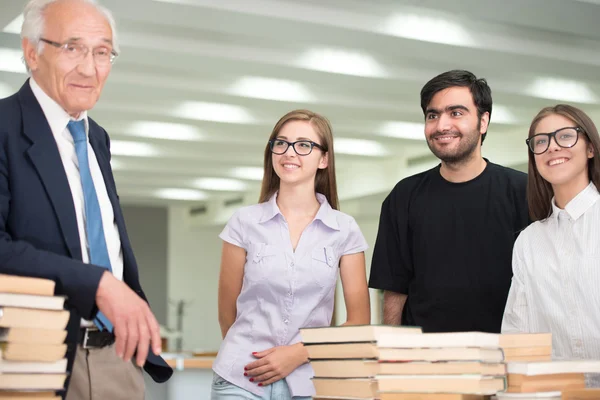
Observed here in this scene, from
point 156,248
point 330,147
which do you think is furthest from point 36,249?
point 156,248

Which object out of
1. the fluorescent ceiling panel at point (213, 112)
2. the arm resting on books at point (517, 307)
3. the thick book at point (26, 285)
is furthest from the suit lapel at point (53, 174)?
the fluorescent ceiling panel at point (213, 112)

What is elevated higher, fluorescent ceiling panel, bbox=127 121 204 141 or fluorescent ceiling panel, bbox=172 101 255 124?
fluorescent ceiling panel, bbox=127 121 204 141

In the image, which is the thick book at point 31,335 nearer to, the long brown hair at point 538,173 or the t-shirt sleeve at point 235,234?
the t-shirt sleeve at point 235,234

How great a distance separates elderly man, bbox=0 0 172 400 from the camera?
6.42ft

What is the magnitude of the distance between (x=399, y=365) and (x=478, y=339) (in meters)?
0.19

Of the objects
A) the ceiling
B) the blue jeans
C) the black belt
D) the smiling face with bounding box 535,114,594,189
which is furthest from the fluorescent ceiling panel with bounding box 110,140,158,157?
the black belt

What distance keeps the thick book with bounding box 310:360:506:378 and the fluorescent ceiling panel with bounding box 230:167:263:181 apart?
11.9 meters

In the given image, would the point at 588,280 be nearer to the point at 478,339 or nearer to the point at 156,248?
the point at 478,339

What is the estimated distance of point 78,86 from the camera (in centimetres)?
207

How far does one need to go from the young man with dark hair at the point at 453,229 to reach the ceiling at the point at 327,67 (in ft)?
11.2

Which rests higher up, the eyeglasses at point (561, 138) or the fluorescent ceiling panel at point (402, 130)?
the fluorescent ceiling panel at point (402, 130)

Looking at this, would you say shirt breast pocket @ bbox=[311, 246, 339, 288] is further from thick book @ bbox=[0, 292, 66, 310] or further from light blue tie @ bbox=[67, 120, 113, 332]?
thick book @ bbox=[0, 292, 66, 310]

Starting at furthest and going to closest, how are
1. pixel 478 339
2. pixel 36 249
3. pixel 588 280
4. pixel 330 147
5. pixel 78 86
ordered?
pixel 330 147, pixel 588 280, pixel 78 86, pixel 478 339, pixel 36 249

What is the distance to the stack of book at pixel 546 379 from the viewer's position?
1922 mm
